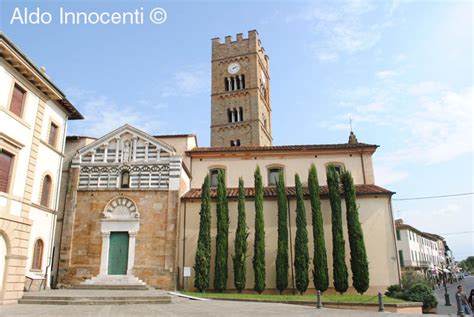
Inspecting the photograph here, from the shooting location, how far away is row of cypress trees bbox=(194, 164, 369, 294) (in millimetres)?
21250

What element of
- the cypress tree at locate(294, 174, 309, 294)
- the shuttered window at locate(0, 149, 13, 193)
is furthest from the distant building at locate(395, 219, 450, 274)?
the shuttered window at locate(0, 149, 13, 193)

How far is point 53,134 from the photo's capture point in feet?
67.1

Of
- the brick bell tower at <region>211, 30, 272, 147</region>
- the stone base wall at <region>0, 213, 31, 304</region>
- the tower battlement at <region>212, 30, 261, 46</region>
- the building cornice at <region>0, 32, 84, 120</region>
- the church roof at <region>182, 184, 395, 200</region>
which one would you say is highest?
the tower battlement at <region>212, 30, 261, 46</region>

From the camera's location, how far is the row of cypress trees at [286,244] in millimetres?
21250

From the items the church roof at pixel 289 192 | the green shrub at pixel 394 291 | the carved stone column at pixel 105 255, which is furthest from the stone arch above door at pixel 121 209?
the green shrub at pixel 394 291

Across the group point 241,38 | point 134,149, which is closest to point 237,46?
point 241,38

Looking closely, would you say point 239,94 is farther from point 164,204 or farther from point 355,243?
point 355,243

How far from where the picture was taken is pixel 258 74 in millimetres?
48156

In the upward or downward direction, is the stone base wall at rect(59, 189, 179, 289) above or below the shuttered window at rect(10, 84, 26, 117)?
below

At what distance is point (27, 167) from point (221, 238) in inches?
443

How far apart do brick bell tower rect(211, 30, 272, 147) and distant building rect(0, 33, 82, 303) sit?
26378 mm

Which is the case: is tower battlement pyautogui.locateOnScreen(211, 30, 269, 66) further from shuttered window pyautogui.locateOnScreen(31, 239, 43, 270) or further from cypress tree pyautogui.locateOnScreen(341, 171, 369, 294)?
shuttered window pyautogui.locateOnScreen(31, 239, 43, 270)

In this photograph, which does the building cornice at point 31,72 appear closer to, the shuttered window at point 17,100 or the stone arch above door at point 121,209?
the shuttered window at point 17,100

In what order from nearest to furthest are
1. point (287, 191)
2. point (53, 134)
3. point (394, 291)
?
point (53, 134) < point (394, 291) < point (287, 191)
